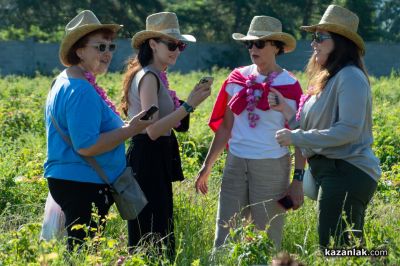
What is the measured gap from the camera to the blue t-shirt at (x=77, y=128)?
183 inches

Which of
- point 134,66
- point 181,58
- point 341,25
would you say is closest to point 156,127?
point 134,66

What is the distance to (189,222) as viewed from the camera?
6137mm

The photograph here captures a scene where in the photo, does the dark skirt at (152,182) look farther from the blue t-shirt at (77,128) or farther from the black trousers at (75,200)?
the black trousers at (75,200)

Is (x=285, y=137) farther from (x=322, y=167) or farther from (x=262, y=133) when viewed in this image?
(x=262, y=133)

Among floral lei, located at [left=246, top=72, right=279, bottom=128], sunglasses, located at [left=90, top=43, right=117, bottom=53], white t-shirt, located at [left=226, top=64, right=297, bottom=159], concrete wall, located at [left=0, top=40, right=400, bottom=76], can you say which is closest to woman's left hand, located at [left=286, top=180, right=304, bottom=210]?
white t-shirt, located at [left=226, top=64, right=297, bottom=159]

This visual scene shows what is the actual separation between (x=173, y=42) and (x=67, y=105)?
3.43 feet

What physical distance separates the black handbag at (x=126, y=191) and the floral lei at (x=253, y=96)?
90cm

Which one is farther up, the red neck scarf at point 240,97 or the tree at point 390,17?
the red neck scarf at point 240,97

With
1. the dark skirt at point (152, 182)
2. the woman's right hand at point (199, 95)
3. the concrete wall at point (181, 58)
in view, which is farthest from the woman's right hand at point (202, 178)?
the concrete wall at point (181, 58)

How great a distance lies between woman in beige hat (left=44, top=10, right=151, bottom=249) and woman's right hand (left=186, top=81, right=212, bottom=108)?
49cm

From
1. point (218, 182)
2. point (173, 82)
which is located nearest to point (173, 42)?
point (218, 182)

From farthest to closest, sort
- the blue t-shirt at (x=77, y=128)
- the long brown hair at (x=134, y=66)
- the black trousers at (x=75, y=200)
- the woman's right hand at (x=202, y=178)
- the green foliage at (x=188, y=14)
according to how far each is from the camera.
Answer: the green foliage at (x=188, y=14) < the woman's right hand at (x=202, y=178) < the long brown hair at (x=134, y=66) < the black trousers at (x=75, y=200) < the blue t-shirt at (x=77, y=128)

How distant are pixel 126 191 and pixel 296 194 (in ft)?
3.79

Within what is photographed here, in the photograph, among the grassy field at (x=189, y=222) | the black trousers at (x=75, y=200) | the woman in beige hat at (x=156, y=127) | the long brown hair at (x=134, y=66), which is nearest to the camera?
the grassy field at (x=189, y=222)
